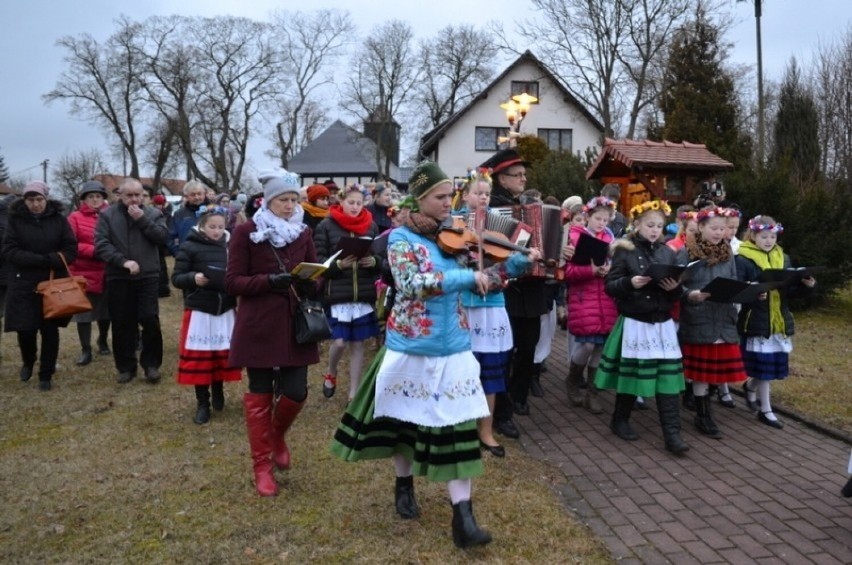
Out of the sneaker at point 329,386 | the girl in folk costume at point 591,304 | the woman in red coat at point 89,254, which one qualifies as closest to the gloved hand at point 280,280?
the sneaker at point 329,386

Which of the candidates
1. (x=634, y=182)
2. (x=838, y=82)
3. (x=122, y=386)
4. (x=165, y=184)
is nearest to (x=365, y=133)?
(x=165, y=184)

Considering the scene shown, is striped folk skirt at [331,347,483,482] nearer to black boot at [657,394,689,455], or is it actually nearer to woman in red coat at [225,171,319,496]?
woman in red coat at [225,171,319,496]

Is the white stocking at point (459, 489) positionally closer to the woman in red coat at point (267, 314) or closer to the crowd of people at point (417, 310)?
the crowd of people at point (417, 310)

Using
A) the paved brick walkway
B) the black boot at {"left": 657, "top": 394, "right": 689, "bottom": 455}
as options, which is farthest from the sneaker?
the black boot at {"left": 657, "top": 394, "right": 689, "bottom": 455}

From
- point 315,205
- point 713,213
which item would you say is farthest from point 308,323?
point 315,205

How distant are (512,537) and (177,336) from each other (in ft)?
25.4

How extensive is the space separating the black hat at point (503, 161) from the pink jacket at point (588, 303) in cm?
120

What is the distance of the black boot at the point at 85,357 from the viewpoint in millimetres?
8625

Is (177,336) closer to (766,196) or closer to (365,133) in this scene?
(766,196)

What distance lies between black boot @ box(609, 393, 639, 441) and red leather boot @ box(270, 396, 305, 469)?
2744 millimetres

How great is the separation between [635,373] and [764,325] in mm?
1610

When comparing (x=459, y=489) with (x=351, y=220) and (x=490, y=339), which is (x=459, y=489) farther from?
(x=351, y=220)

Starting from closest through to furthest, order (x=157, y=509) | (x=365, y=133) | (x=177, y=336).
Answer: (x=157, y=509) → (x=177, y=336) → (x=365, y=133)

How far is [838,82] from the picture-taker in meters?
27.5
